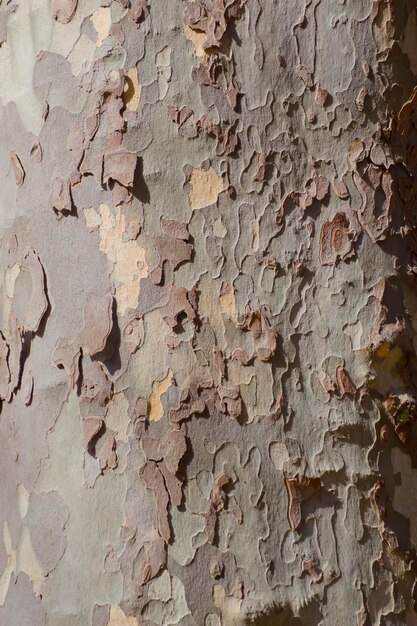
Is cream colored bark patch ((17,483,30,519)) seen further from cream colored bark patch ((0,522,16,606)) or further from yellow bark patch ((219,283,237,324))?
yellow bark patch ((219,283,237,324))

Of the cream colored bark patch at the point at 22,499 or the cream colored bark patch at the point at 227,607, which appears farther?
the cream colored bark patch at the point at 22,499

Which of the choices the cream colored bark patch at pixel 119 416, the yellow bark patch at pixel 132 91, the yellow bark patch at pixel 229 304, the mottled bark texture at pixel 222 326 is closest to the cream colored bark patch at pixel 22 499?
the mottled bark texture at pixel 222 326

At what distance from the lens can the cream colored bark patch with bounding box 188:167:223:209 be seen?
835 mm

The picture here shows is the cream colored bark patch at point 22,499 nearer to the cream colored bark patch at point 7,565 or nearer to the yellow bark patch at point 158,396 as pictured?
the cream colored bark patch at point 7,565

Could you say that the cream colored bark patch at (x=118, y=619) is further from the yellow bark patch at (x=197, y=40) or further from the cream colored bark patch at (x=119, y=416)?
the yellow bark patch at (x=197, y=40)

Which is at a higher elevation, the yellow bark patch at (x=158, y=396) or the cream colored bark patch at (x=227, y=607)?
the yellow bark patch at (x=158, y=396)

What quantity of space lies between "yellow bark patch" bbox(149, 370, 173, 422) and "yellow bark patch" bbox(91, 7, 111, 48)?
1.22 ft

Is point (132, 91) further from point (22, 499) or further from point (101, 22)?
point (22, 499)

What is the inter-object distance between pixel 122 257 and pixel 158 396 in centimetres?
15

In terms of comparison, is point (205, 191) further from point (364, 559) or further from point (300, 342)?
point (364, 559)

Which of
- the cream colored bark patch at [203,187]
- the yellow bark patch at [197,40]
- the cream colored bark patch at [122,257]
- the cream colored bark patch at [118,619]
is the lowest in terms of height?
the cream colored bark patch at [118,619]

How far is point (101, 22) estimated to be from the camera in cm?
87

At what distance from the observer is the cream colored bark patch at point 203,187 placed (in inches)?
32.9

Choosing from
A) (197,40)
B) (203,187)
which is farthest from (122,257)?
(197,40)
